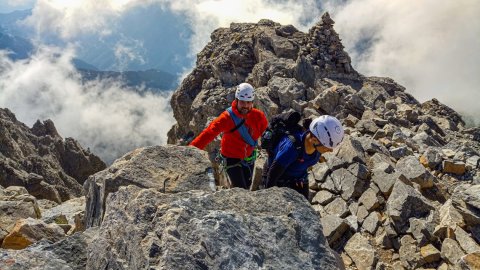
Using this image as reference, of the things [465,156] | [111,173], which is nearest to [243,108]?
[111,173]

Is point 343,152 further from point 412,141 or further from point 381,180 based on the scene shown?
point 412,141

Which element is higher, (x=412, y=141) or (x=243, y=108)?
(x=412, y=141)

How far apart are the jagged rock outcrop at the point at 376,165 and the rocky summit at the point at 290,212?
0.05 m

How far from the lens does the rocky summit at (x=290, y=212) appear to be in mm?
5926

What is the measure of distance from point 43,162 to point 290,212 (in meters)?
61.3

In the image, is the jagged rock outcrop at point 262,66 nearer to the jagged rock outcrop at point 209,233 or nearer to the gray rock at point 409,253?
the gray rock at point 409,253

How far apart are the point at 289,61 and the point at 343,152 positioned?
89.0 ft

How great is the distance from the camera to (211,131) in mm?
11156

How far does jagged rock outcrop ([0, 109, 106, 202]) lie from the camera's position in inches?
1764

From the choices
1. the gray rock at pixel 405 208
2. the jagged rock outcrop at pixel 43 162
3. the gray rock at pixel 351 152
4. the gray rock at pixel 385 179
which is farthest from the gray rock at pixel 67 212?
the jagged rock outcrop at pixel 43 162

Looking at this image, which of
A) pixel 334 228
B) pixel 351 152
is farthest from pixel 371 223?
pixel 351 152

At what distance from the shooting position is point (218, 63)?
51.0 m

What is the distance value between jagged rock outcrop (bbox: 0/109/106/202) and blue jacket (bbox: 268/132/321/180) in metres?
39.9

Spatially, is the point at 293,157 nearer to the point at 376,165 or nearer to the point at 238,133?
the point at 238,133
